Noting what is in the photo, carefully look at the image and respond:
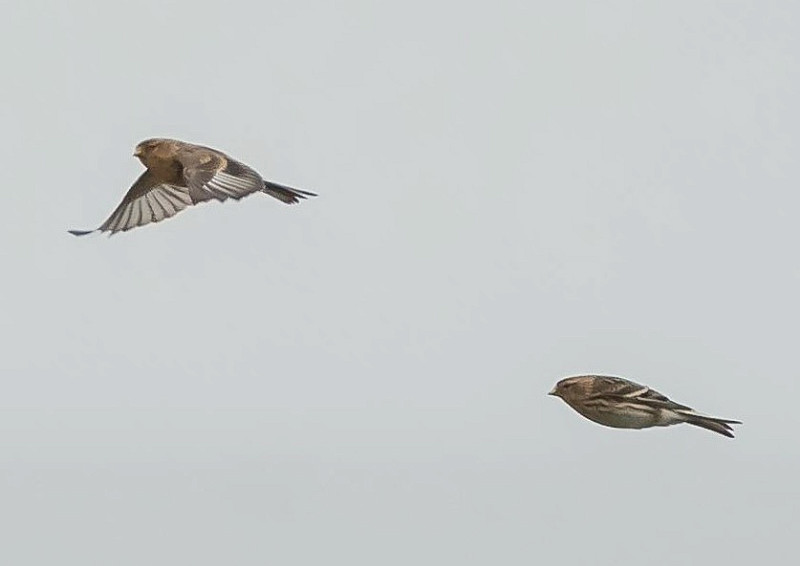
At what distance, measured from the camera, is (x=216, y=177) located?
16.8 metres

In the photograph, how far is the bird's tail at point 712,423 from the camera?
14.4m

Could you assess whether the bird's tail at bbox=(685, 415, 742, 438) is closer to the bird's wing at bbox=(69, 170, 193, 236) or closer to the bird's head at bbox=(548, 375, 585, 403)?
the bird's head at bbox=(548, 375, 585, 403)

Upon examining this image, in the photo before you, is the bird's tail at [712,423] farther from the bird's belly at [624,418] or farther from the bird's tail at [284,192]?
the bird's tail at [284,192]

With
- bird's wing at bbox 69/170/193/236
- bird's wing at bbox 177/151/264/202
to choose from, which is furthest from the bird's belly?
bird's wing at bbox 69/170/193/236

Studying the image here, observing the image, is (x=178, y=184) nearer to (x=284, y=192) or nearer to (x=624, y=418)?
(x=284, y=192)

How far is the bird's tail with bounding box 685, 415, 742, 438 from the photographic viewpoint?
47.2ft

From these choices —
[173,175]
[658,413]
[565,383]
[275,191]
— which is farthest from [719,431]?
[173,175]

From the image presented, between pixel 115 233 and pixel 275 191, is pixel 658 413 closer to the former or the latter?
pixel 275 191

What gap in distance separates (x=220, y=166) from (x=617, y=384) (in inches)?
186

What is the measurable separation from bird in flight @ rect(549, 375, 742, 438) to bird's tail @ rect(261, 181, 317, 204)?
11.0 feet

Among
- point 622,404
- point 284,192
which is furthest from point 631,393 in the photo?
point 284,192

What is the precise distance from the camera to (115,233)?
19266mm

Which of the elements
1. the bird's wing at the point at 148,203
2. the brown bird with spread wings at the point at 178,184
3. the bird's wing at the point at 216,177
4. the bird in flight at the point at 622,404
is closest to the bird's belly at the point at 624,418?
the bird in flight at the point at 622,404

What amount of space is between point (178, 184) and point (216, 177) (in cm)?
220
